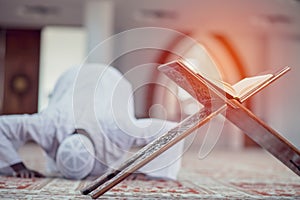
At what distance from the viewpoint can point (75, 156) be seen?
10.1ft

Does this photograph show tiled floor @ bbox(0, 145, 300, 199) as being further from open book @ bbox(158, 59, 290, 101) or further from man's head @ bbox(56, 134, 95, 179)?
open book @ bbox(158, 59, 290, 101)

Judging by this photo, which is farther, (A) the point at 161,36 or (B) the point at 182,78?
(A) the point at 161,36

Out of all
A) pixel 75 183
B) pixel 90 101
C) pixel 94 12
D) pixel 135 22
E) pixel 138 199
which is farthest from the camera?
pixel 135 22

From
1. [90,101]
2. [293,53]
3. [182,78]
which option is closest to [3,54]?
[293,53]

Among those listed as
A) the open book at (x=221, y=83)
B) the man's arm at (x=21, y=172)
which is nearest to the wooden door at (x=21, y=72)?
the man's arm at (x=21, y=172)

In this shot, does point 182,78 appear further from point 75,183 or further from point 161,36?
point 161,36

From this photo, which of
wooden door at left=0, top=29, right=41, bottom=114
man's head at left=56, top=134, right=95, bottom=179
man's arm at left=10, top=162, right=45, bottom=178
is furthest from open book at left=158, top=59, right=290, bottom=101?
wooden door at left=0, top=29, right=41, bottom=114

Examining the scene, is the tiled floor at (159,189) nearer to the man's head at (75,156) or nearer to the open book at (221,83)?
the man's head at (75,156)

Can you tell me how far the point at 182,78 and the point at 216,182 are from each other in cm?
112

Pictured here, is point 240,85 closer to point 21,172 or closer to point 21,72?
point 21,172

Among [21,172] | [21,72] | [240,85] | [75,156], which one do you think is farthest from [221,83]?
[21,72]

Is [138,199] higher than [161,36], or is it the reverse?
[161,36]

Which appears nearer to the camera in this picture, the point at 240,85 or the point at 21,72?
the point at 240,85

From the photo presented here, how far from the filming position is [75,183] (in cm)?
290
